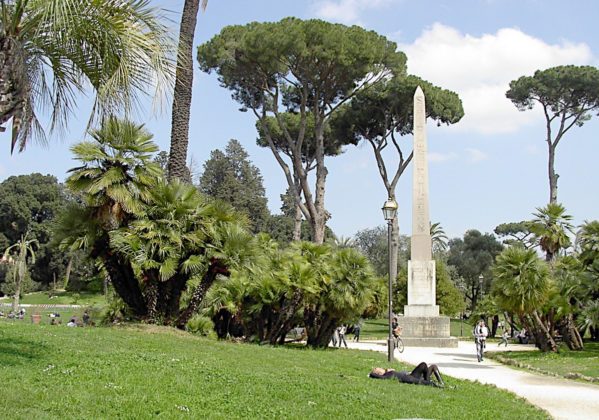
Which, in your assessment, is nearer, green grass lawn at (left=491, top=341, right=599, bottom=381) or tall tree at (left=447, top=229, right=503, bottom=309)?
green grass lawn at (left=491, top=341, right=599, bottom=381)

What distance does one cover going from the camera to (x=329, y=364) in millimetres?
14023

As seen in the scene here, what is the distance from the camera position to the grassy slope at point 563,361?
1702 centimetres

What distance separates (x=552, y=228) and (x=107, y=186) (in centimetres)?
2356

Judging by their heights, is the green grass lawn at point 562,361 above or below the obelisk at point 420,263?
below

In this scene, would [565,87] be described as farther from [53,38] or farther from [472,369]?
[53,38]

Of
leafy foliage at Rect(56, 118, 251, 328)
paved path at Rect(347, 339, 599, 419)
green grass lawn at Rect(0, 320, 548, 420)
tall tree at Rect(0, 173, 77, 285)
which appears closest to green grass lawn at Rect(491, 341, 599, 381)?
paved path at Rect(347, 339, 599, 419)

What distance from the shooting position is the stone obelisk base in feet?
93.0

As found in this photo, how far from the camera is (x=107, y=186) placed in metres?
15.5

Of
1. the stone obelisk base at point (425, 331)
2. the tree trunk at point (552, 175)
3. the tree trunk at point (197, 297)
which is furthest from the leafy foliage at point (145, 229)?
the tree trunk at point (552, 175)

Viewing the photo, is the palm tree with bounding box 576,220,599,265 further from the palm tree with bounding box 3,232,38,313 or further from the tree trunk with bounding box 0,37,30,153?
the palm tree with bounding box 3,232,38,313

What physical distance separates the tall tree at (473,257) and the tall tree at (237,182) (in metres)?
20.2

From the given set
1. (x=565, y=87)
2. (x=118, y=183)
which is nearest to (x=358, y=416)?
(x=118, y=183)

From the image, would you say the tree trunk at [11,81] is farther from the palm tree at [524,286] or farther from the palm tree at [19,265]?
the palm tree at [19,265]

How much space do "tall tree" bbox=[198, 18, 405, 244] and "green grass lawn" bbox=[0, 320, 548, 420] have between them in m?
21.3
